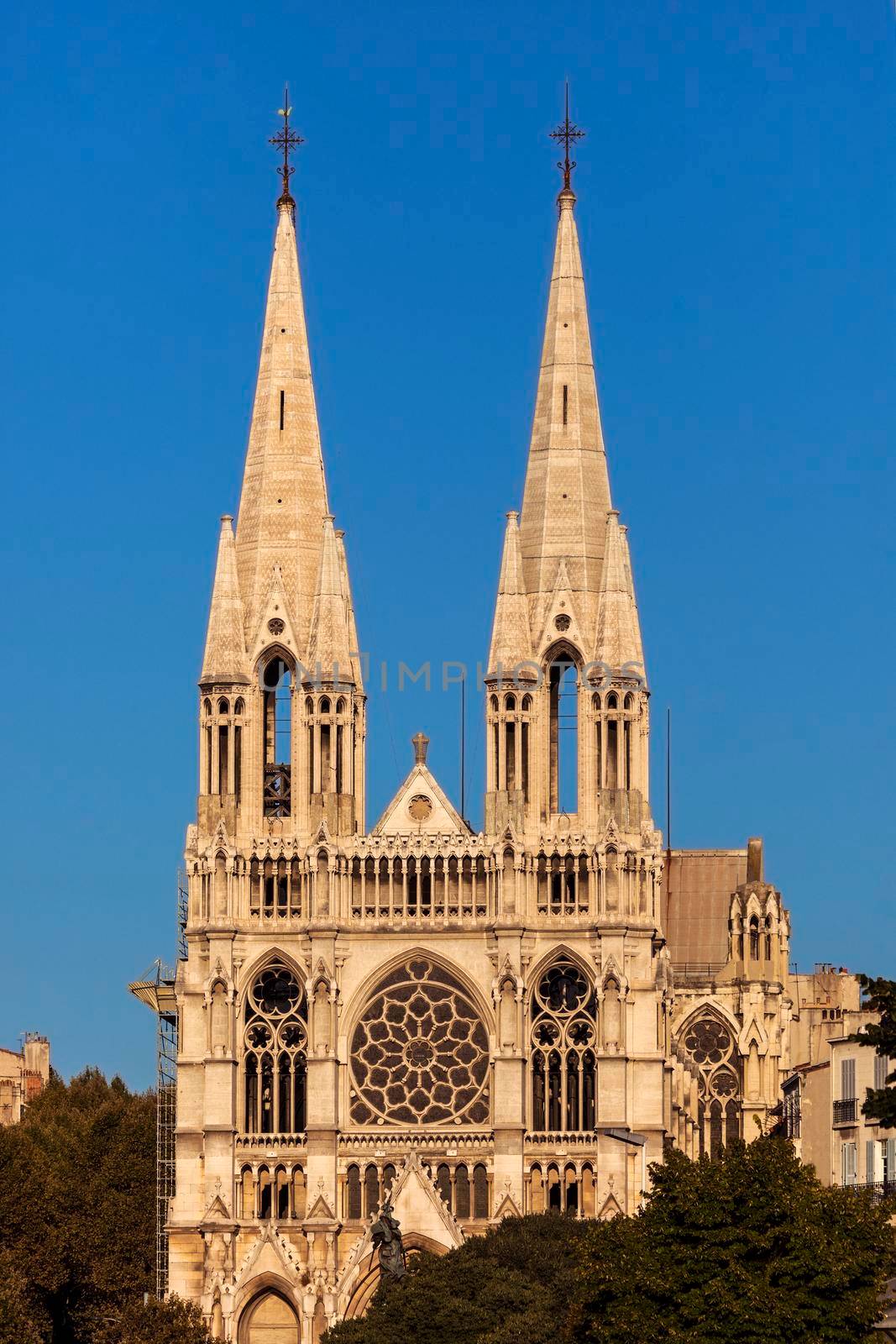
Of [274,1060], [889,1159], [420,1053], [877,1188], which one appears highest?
[420,1053]

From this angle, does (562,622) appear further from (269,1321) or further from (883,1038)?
(883,1038)

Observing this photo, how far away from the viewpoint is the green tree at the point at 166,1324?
356 feet

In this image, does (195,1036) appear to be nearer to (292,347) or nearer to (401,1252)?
(401,1252)

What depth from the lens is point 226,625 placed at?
385 feet

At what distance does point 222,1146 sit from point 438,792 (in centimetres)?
1148

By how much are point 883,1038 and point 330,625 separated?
139ft

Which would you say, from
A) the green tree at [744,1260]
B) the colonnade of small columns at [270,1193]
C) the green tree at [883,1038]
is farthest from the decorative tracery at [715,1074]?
the green tree at [883,1038]

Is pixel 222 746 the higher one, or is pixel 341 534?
pixel 341 534

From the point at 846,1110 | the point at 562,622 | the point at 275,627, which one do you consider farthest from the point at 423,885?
the point at 846,1110

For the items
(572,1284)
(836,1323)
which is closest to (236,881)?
(572,1284)

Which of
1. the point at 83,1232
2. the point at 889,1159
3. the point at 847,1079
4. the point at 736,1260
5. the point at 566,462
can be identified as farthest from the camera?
the point at 83,1232

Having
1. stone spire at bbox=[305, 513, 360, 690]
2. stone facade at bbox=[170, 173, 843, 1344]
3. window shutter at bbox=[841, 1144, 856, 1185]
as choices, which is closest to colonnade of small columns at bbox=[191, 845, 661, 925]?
stone facade at bbox=[170, 173, 843, 1344]

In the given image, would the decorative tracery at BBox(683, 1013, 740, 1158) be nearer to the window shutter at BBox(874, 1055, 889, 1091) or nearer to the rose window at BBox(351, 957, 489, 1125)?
the rose window at BBox(351, 957, 489, 1125)

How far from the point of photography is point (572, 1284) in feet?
333
